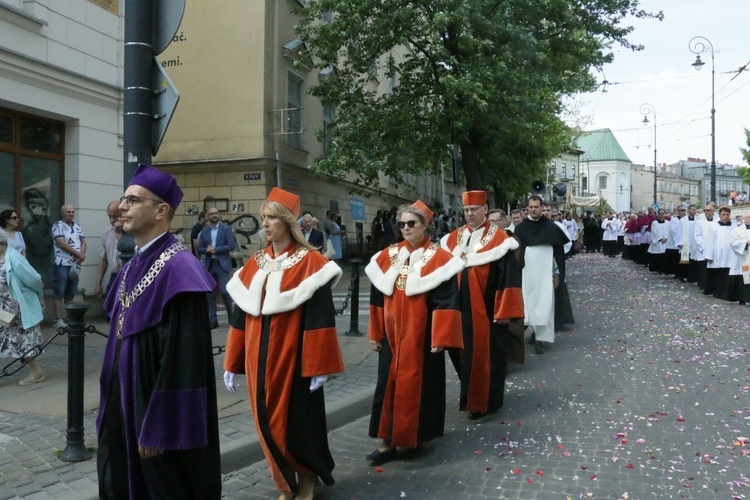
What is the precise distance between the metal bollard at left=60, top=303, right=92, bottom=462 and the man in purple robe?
6.07 ft

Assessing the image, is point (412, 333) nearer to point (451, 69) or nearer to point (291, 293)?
point (291, 293)

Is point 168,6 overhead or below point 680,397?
overhead

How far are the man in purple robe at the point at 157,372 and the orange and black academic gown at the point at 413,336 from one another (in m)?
2.01

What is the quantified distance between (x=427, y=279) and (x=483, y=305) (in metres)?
1.48

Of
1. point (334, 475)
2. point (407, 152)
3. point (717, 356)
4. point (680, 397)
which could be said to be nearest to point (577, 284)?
point (407, 152)

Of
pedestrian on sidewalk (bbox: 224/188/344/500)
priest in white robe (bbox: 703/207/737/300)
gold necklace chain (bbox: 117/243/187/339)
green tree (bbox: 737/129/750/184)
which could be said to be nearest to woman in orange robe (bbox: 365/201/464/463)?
pedestrian on sidewalk (bbox: 224/188/344/500)

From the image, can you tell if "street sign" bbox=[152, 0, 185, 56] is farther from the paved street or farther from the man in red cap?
the paved street

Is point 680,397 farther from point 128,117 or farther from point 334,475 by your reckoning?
point 128,117

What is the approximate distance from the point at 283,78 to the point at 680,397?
15.5 metres

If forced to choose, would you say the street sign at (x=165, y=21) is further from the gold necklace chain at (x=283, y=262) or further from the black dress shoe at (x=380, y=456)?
the black dress shoe at (x=380, y=456)

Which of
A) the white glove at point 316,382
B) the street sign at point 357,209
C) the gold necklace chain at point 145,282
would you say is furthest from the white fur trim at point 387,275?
the street sign at point 357,209

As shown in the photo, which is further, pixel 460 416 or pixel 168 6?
pixel 460 416

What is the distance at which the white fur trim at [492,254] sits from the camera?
6.52 meters

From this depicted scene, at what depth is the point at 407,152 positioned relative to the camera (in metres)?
17.2
